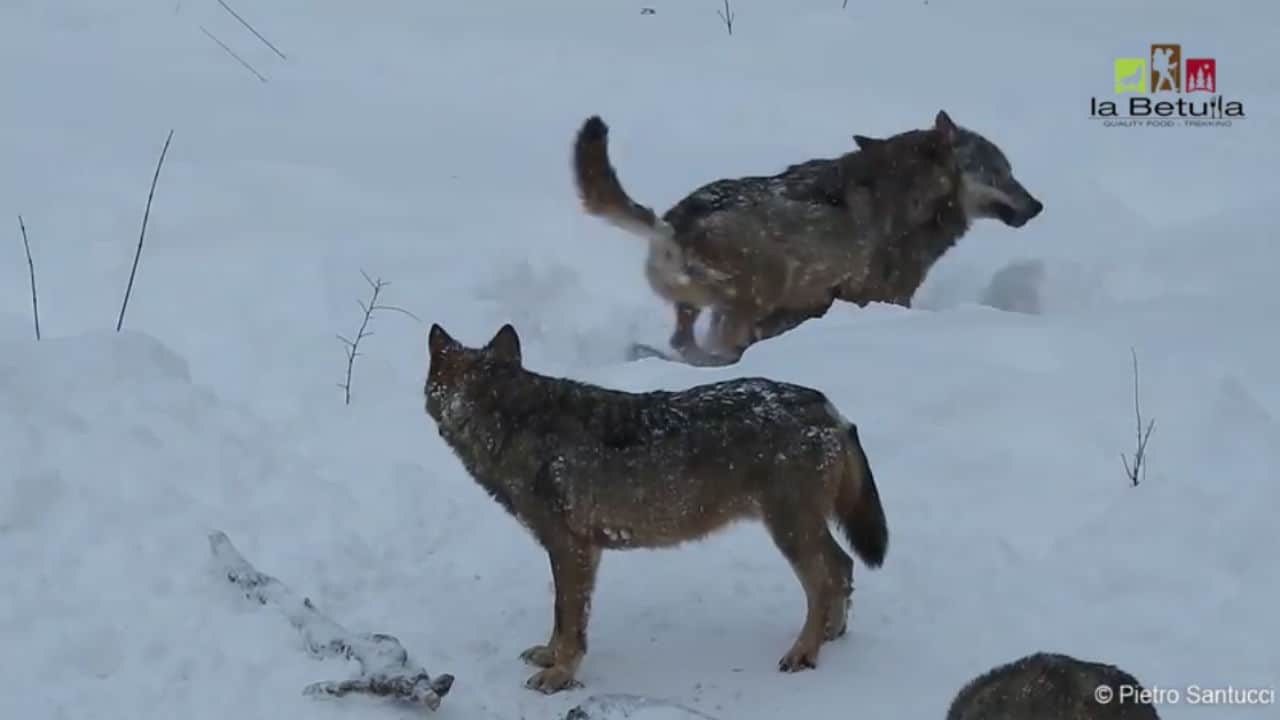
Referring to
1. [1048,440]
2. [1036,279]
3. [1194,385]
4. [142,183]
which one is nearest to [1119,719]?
[1048,440]

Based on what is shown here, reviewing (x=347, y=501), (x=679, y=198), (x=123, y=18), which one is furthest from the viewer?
(x=123, y=18)

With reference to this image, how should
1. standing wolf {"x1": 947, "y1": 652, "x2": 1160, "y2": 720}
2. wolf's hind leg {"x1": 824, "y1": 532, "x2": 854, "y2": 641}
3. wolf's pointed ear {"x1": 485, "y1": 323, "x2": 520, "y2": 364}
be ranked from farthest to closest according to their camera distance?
wolf's pointed ear {"x1": 485, "y1": 323, "x2": 520, "y2": 364} → wolf's hind leg {"x1": 824, "y1": 532, "x2": 854, "y2": 641} → standing wolf {"x1": 947, "y1": 652, "x2": 1160, "y2": 720}

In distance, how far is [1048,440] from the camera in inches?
328

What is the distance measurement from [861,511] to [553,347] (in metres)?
3.14

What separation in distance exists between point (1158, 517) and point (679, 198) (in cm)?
510

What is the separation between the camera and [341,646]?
651cm

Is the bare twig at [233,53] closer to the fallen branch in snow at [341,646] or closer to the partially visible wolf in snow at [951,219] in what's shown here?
the partially visible wolf in snow at [951,219]

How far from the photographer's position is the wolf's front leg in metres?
6.88

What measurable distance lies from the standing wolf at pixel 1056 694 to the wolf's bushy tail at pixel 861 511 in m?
1.34

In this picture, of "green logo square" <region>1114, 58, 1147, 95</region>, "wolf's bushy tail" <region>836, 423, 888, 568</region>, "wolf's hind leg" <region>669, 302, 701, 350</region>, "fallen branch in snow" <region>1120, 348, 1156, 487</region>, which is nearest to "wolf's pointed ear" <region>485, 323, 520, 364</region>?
"wolf's bushy tail" <region>836, 423, 888, 568</region>

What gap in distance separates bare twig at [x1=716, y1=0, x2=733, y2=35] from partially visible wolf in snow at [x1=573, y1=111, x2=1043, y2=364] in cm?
394

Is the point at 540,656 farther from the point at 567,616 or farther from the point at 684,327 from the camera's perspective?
A: the point at 684,327

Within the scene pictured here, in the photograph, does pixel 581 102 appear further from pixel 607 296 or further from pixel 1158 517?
pixel 1158 517

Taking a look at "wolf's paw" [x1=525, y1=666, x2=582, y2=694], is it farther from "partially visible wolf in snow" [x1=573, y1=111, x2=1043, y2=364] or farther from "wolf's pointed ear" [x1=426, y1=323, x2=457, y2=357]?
"partially visible wolf in snow" [x1=573, y1=111, x2=1043, y2=364]
